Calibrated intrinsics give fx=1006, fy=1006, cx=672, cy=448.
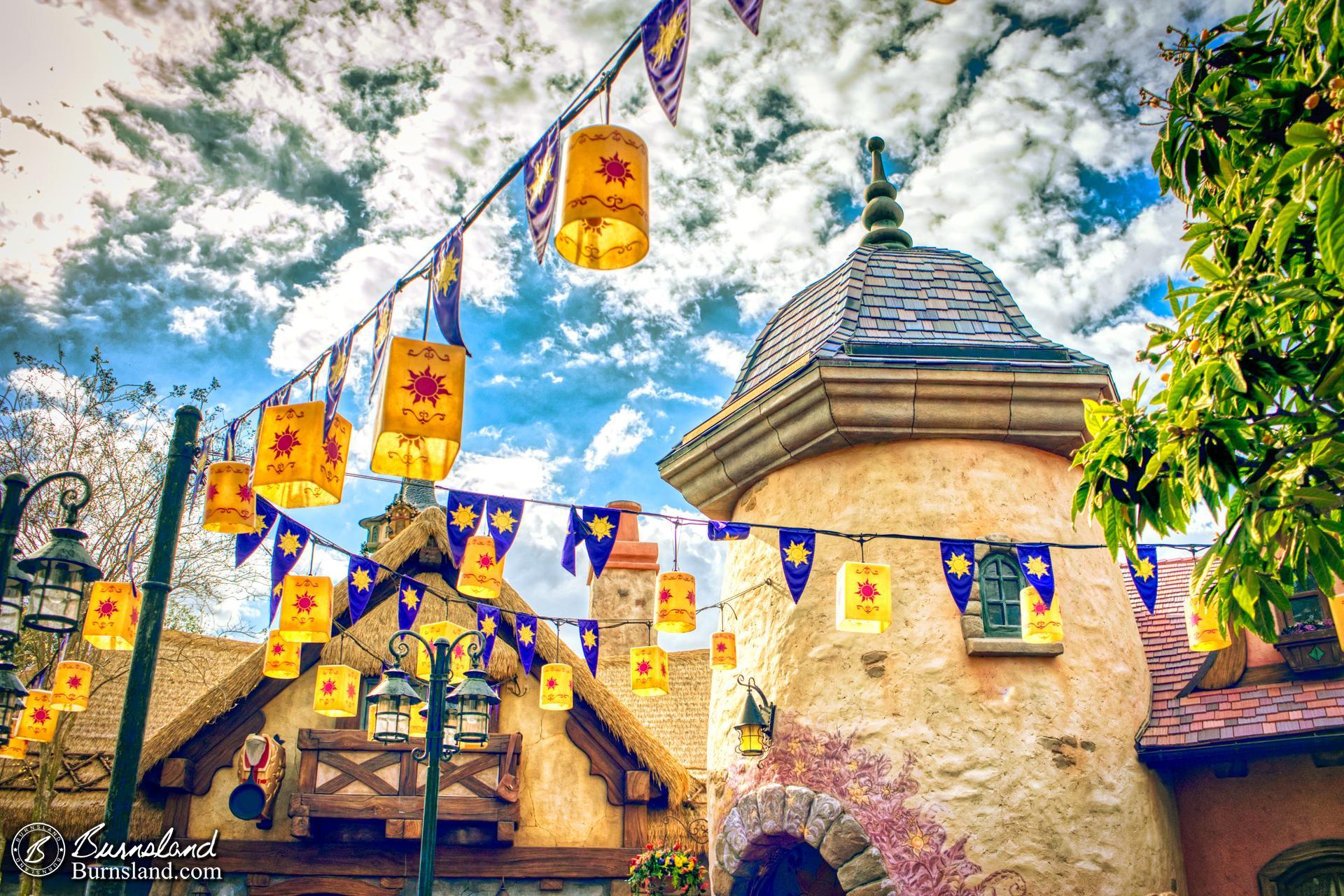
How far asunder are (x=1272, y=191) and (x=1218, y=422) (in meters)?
0.97

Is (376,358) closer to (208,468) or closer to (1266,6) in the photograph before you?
(208,468)

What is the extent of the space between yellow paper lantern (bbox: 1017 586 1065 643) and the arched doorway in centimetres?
258

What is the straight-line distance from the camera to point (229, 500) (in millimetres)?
7879

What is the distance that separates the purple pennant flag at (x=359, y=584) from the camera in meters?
10.0

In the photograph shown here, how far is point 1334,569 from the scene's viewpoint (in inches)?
164

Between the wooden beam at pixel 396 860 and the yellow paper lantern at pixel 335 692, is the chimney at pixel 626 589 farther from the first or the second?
the yellow paper lantern at pixel 335 692

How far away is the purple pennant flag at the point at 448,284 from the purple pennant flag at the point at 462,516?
240 cm

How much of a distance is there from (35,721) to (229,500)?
5.60 meters

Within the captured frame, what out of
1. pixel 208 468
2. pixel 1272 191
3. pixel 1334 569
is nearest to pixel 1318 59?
pixel 1272 191

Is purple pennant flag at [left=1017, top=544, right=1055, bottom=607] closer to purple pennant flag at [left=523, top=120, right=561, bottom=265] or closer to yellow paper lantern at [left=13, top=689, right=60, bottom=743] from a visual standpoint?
purple pennant flag at [left=523, top=120, right=561, bottom=265]

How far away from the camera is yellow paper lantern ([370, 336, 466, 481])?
5.57 m

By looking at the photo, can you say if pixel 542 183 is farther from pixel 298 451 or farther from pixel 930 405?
pixel 930 405

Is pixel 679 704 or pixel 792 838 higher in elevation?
pixel 679 704

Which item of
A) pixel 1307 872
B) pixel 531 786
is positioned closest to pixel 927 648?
pixel 1307 872
